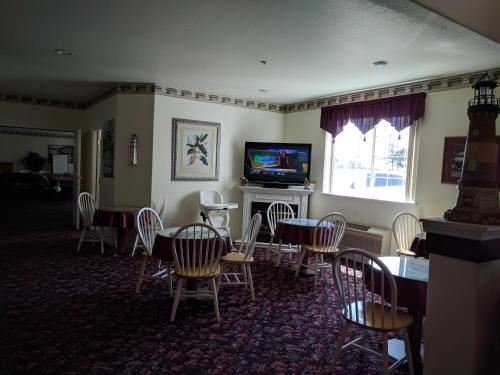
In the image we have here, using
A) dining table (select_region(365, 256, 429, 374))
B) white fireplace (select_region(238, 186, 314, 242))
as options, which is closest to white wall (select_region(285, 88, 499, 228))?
white fireplace (select_region(238, 186, 314, 242))

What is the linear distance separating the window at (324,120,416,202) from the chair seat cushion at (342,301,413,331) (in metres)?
2.83

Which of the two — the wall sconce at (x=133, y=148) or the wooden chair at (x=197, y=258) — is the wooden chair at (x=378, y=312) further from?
the wall sconce at (x=133, y=148)

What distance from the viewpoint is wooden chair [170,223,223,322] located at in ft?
10.0

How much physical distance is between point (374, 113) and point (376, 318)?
3647mm

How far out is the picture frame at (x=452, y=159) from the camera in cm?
429

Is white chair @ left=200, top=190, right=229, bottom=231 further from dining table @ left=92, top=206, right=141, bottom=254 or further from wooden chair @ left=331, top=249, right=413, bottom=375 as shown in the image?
wooden chair @ left=331, top=249, right=413, bottom=375

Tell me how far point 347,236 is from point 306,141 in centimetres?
198

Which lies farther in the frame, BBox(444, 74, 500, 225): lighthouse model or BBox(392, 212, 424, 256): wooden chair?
BBox(392, 212, 424, 256): wooden chair

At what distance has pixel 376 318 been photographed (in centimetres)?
234

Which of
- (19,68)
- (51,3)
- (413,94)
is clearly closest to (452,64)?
(413,94)

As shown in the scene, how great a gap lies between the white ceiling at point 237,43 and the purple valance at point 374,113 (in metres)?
0.30

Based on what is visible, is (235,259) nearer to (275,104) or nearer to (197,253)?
(197,253)

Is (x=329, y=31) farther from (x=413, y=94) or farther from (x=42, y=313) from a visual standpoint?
(x=42, y=313)

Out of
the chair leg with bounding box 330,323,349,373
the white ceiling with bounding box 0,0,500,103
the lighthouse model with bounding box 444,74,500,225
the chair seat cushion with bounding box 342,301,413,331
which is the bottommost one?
the chair leg with bounding box 330,323,349,373
